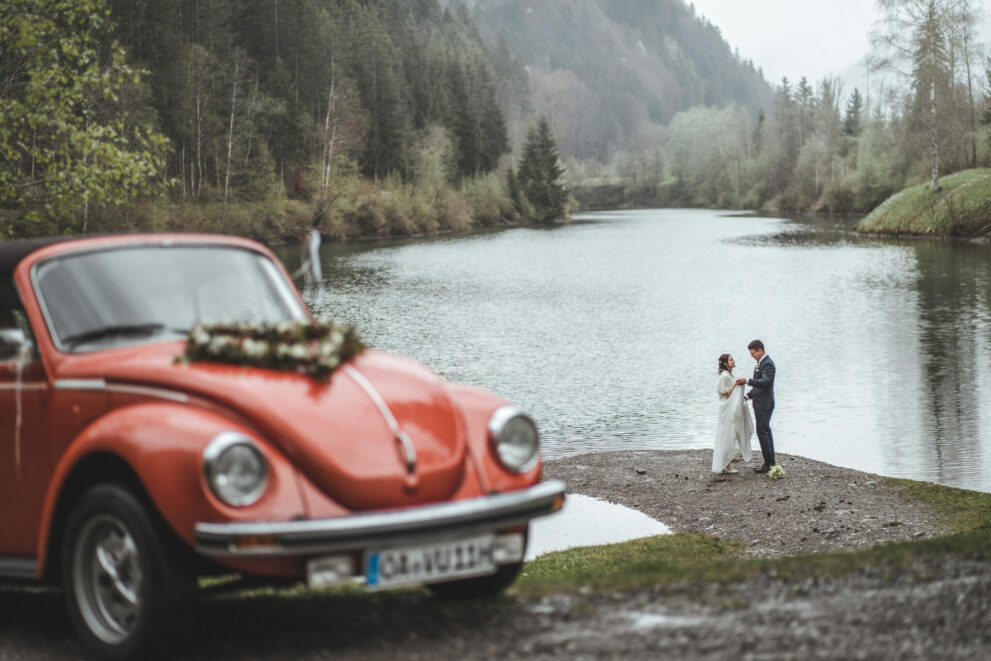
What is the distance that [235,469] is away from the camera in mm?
4953

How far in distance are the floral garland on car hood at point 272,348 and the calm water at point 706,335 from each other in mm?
14800

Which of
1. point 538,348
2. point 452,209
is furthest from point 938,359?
point 452,209

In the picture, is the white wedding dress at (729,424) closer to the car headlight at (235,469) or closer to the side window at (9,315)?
the side window at (9,315)

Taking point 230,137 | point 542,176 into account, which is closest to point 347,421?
point 230,137

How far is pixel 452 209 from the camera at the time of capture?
115 metres

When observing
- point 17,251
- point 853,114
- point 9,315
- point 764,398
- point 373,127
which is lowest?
point 764,398

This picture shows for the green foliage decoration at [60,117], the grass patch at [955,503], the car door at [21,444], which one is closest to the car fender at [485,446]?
the car door at [21,444]

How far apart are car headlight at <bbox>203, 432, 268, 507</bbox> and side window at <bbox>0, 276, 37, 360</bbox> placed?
1808 mm

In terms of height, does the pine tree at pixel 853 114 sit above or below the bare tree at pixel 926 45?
above

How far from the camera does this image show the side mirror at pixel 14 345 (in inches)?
231

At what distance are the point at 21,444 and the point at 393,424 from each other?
7.66ft

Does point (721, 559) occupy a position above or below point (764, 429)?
below

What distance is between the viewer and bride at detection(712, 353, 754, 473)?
18047 millimetres

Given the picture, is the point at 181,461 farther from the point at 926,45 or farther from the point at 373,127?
the point at 373,127
